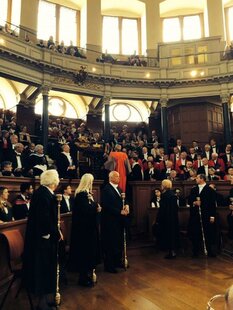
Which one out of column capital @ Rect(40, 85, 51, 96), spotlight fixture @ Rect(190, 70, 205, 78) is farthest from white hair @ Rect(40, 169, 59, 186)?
spotlight fixture @ Rect(190, 70, 205, 78)

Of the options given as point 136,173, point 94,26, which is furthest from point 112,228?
point 94,26

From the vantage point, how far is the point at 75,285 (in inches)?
Answer: 168

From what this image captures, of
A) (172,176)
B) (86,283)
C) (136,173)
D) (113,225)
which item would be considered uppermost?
(136,173)

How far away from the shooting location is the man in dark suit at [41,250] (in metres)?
3.20

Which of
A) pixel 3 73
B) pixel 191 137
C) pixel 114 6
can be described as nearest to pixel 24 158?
pixel 3 73

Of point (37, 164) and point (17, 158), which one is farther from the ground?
point (17, 158)

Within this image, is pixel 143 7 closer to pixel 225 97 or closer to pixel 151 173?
pixel 225 97

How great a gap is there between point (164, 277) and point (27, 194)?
2827mm

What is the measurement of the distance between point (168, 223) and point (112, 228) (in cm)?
171

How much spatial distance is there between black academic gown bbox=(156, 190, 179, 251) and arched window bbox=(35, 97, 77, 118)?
395 inches

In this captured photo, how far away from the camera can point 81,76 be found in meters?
13.6

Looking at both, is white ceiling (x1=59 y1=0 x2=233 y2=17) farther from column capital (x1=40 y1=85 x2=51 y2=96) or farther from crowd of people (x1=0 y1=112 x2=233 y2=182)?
crowd of people (x1=0 y1=112 x2=233 y2=182)

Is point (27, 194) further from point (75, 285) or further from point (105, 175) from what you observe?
point (105, 175)

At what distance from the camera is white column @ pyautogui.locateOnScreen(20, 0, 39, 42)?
42.4ft
